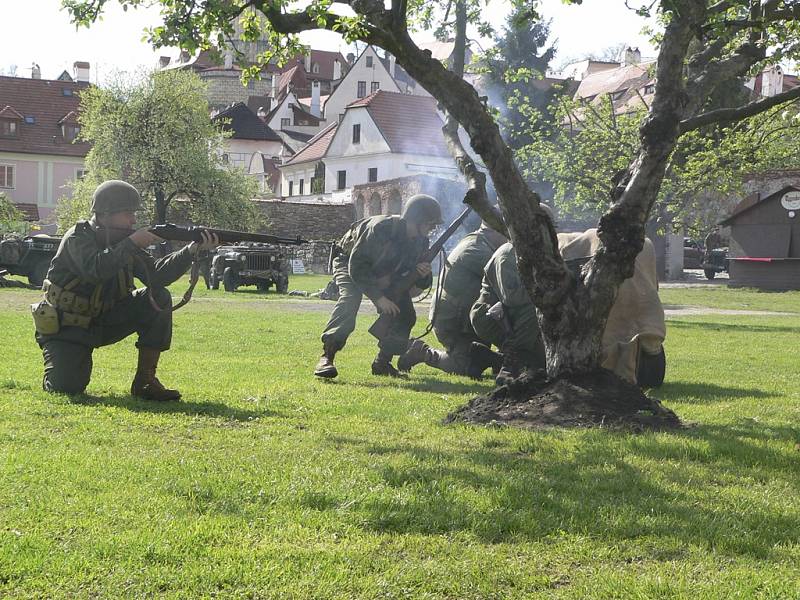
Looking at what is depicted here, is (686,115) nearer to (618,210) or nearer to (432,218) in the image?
(618,210)

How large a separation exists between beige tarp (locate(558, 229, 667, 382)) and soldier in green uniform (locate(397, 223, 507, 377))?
1433 mm

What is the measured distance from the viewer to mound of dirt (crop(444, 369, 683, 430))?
23.1ft

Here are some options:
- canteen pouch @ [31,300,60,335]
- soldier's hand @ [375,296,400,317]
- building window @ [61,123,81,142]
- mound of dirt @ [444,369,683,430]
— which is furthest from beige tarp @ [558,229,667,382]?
building window @ [61,123,81,142]

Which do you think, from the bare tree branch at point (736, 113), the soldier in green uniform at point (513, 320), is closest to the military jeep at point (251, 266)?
the soldier in green uniform at point (513, 320)

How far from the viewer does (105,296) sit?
7844mm

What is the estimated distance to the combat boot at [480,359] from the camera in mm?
10570

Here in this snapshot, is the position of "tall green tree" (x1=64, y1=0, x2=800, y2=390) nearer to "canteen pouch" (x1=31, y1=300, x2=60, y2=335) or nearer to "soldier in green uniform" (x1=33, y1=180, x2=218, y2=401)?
"soldier in green uniform" (x1=33, y1=180, x2=218, y2=401)

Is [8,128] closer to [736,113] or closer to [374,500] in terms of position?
[736,113]

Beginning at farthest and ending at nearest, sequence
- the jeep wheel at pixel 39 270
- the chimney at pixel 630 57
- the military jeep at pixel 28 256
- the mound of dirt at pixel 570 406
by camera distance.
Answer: the chimney at pixel 630 57, the jeep wheel at pixel 39 270, the military jeep at pixel 28 256, the mound of dirt at pixel 570 406

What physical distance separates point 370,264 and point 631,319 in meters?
2.58

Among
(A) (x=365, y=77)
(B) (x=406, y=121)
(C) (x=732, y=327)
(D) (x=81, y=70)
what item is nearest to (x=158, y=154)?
(B) (x=406, y=121)

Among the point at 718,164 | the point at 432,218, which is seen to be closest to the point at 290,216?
the point at 718,164

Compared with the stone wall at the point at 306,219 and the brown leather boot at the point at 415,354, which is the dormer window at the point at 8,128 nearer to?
the stone wall at the point at 306,219

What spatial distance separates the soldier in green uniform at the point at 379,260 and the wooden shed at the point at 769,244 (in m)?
34.1
